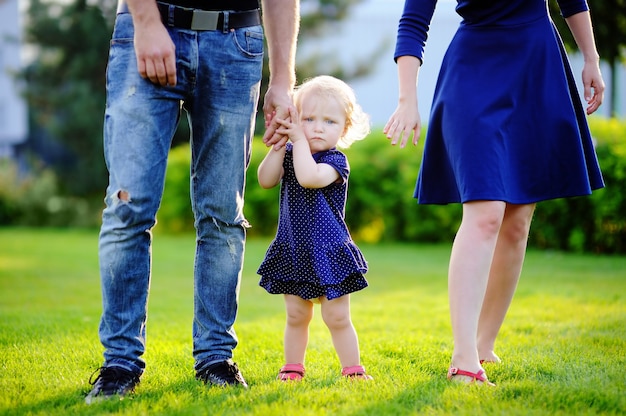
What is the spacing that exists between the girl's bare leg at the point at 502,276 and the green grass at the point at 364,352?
0.14m

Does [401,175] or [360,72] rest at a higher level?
[360,72]

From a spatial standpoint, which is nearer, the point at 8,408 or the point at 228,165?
the point at 8,408

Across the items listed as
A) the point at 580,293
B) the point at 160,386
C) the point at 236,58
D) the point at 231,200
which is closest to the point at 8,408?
the point at 160,386

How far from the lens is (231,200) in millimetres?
2852

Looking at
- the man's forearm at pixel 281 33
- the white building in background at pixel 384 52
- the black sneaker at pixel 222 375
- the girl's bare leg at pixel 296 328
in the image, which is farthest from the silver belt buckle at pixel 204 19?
the white building in background at pixel 384 52

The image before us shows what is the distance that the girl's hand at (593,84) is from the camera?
10.2 ft

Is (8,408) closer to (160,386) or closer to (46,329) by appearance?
(160,386)

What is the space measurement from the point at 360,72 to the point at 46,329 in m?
15.9

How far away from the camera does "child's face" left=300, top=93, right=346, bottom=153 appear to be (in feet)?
9.80

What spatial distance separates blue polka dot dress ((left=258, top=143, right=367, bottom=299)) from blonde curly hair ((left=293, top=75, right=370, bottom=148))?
0.16 meters

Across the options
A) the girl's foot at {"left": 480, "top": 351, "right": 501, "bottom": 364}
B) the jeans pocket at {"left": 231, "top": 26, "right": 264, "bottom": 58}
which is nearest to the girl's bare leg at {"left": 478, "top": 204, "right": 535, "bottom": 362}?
the girl's foot at {"left": 480, "top": 351, "right": 501, "bottom": 364}

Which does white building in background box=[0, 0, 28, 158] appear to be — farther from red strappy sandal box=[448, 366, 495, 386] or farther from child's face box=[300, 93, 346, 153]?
red strappy sandal box=[448, 366, 495, 386]

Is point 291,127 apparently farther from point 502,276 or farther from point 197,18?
point 502,276

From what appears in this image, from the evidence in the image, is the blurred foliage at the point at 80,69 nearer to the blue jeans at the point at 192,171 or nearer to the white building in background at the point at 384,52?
the white building in background at the point at 384,52
